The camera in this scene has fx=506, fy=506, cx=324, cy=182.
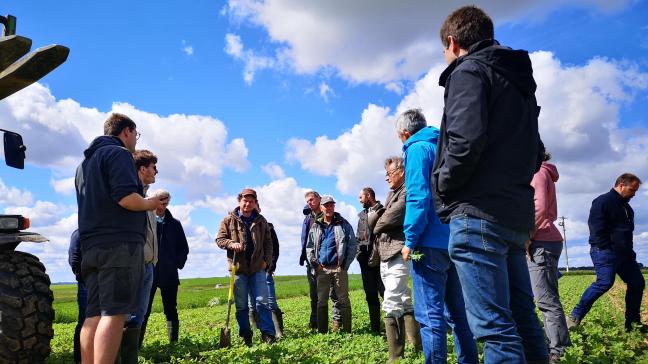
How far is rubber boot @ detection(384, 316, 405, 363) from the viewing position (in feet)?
19.0

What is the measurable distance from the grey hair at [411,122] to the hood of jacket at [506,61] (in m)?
1.76

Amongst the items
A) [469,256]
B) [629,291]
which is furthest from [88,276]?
[629,291]

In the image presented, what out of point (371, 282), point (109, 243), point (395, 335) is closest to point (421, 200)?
point (395, 335)

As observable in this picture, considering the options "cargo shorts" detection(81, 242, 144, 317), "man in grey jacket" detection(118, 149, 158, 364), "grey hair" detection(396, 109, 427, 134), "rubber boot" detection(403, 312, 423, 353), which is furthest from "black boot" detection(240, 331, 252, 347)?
"grey hair" detection(396, 109, 427, 134)

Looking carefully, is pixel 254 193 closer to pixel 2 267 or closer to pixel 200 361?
pixel 200 361

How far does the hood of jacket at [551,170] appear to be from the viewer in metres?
6.46

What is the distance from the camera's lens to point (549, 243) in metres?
6.13

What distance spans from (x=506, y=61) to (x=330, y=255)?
7.03 metres

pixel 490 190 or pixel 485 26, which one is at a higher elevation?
pixel 485 26

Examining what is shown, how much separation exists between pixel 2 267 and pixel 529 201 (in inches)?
187

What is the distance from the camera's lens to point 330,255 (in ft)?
32.8

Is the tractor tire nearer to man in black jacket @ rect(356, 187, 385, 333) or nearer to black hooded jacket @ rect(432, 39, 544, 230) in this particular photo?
black hooded jacket @ rect(432, 39, 544, 230)

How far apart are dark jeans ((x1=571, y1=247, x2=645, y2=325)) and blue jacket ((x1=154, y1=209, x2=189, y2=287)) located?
7.01 meters

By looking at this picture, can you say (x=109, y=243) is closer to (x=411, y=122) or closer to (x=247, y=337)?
(x=411, y=122)
